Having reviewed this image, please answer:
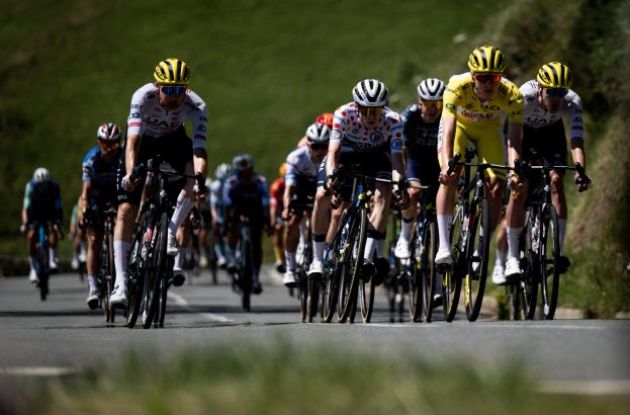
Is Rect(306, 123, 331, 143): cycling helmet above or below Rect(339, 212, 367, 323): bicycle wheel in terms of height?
above

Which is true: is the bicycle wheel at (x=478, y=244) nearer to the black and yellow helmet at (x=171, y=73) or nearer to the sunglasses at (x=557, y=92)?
the sunglasses at (x=557, y=92)

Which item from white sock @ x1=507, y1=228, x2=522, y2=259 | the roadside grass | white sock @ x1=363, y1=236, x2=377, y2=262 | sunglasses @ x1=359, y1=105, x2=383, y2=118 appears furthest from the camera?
sunglasses @ x1=359, y1=105, x2=383, y2=118

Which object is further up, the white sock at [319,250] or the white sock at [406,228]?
the white sock at [406,228]

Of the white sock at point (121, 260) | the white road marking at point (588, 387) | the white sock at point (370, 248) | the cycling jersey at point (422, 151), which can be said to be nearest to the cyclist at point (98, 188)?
the white sock at point (121, 260)

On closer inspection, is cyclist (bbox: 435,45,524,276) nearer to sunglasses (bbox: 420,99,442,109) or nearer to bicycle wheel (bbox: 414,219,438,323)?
bicycle wheel (bbox: 414,219,438,323)

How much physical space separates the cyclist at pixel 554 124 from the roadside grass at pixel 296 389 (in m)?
6.53

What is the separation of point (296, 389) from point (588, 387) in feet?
3.98

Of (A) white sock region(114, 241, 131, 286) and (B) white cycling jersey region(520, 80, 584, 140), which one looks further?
(B) white cycling jersey region(520, 80, 584, 140)

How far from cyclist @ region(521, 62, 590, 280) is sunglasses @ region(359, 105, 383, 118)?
1316 mm

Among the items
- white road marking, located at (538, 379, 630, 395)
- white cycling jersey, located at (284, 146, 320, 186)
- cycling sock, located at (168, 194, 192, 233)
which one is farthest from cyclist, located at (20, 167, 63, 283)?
white road marking, located at (538, 379, 630, 395)

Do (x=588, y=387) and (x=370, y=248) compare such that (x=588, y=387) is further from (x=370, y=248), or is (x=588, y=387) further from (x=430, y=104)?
(x=430, y=104)

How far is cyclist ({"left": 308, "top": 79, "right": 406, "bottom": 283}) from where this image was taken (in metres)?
13.5

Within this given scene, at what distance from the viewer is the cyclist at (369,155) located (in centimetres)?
1349

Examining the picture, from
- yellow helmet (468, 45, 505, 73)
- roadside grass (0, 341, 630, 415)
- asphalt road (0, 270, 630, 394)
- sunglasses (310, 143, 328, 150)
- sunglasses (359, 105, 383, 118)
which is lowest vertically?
roadside grass (0, 341, 630, 415)
